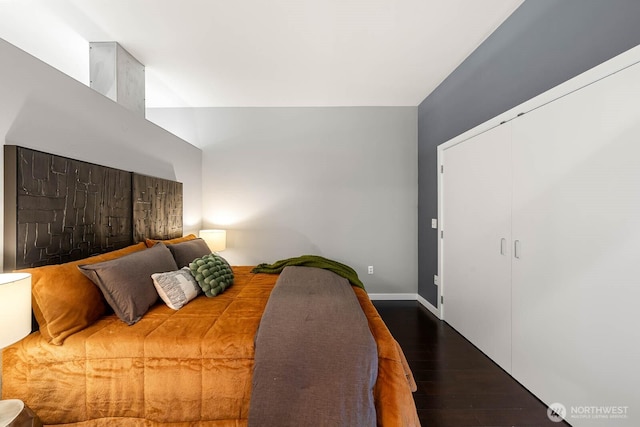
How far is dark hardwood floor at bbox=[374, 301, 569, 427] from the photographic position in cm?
153

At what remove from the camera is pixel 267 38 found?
215 centimetres

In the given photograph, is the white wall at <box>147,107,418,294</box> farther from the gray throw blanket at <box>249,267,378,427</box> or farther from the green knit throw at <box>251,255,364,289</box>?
the gray throw blanket at <box>249,267,378,427</box>

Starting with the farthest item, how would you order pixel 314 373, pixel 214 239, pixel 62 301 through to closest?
1. pixel 214 239
2. pixel 62 301
3. pixel 314 373

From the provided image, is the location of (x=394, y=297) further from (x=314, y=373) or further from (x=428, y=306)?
(x=314, y=373)

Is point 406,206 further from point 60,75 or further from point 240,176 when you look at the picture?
point 60,75

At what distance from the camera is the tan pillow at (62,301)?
48.8 inches

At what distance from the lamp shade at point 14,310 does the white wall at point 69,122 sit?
0.88 meters

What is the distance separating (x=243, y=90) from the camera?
9.99ft

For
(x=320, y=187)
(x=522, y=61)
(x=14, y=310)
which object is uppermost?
(x=522, y=61)

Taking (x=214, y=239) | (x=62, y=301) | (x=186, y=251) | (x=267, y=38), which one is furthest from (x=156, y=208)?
(x=267, y=38)

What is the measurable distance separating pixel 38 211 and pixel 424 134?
3.82 m

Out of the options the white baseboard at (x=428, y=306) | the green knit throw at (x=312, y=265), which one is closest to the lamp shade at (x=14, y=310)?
the green knit throw at (x=312, y=265)

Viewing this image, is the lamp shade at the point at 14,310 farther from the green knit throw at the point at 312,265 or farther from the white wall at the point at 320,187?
the white wall at the point at 320,187

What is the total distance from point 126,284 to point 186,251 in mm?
813
